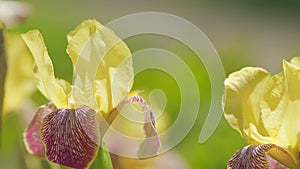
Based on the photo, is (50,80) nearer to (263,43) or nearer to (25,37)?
(25,37)

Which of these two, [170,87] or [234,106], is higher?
[234,106]

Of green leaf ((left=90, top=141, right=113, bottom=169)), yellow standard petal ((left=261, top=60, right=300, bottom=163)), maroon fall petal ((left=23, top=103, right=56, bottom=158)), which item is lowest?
maroon fall petal ((left=23, top=103, right=56, bottom=158))

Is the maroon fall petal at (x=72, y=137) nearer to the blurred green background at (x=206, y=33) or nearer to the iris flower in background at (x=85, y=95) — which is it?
the iris flower in background at (x=85, y=95)

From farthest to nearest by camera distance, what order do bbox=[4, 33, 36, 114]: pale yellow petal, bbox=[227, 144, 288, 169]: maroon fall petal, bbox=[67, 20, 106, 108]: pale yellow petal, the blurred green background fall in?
the blurred green background → bbox=[4, 33, 36, 114]: pale yellow petal → bbox=[67, 20, 106, 108]: pale yellow petal → bbox=[227, 144, 288, 169]: maroon fall petal

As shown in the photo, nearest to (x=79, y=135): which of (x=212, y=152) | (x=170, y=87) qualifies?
(x=212, y=152)

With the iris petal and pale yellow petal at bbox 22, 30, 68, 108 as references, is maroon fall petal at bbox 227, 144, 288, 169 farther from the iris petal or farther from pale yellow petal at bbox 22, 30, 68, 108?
pale yellow petal at bbox 22, 30, 68, 108

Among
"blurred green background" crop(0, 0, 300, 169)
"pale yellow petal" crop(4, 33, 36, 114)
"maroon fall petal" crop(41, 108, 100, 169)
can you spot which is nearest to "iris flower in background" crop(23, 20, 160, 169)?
"maroon fall petal" crop(41, 108, 100, 169)
